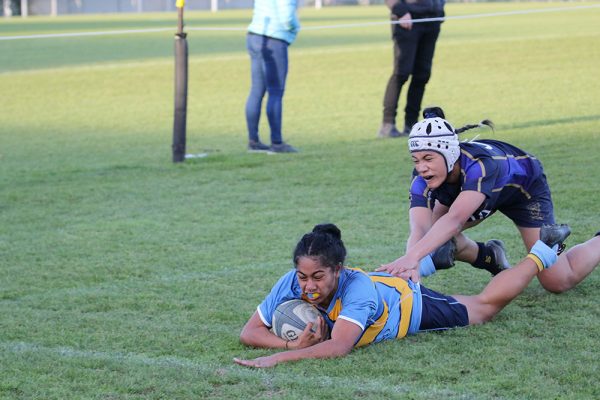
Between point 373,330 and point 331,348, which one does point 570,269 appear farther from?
point 331,348

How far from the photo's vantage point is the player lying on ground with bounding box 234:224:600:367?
486 cm

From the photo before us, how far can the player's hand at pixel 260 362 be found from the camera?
4.71 m

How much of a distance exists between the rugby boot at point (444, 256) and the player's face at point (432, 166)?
0.51 metres

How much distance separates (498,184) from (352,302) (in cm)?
111

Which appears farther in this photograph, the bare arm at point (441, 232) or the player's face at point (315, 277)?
the bare arm at point (441, 232)

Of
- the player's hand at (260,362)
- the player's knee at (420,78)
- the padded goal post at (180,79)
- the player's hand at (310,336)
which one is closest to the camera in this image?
the player's hand at (260,362)

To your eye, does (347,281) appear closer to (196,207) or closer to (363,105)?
(196,207)

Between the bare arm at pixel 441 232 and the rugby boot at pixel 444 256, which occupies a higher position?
the bare arm at pixel 441 232

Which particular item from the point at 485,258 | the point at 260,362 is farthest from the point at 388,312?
the point at 485,258

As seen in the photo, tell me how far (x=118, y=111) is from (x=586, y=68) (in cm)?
826

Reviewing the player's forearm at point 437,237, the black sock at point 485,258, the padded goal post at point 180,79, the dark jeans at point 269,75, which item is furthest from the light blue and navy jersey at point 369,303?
the dark jeans at point 269,75

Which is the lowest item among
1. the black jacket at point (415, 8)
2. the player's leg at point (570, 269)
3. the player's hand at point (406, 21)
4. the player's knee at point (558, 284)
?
the player's knee at point (558, 284)

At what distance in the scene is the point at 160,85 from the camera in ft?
61.5

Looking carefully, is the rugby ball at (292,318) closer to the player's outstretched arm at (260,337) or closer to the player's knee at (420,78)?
the player's outstretched arm at (260,337)
